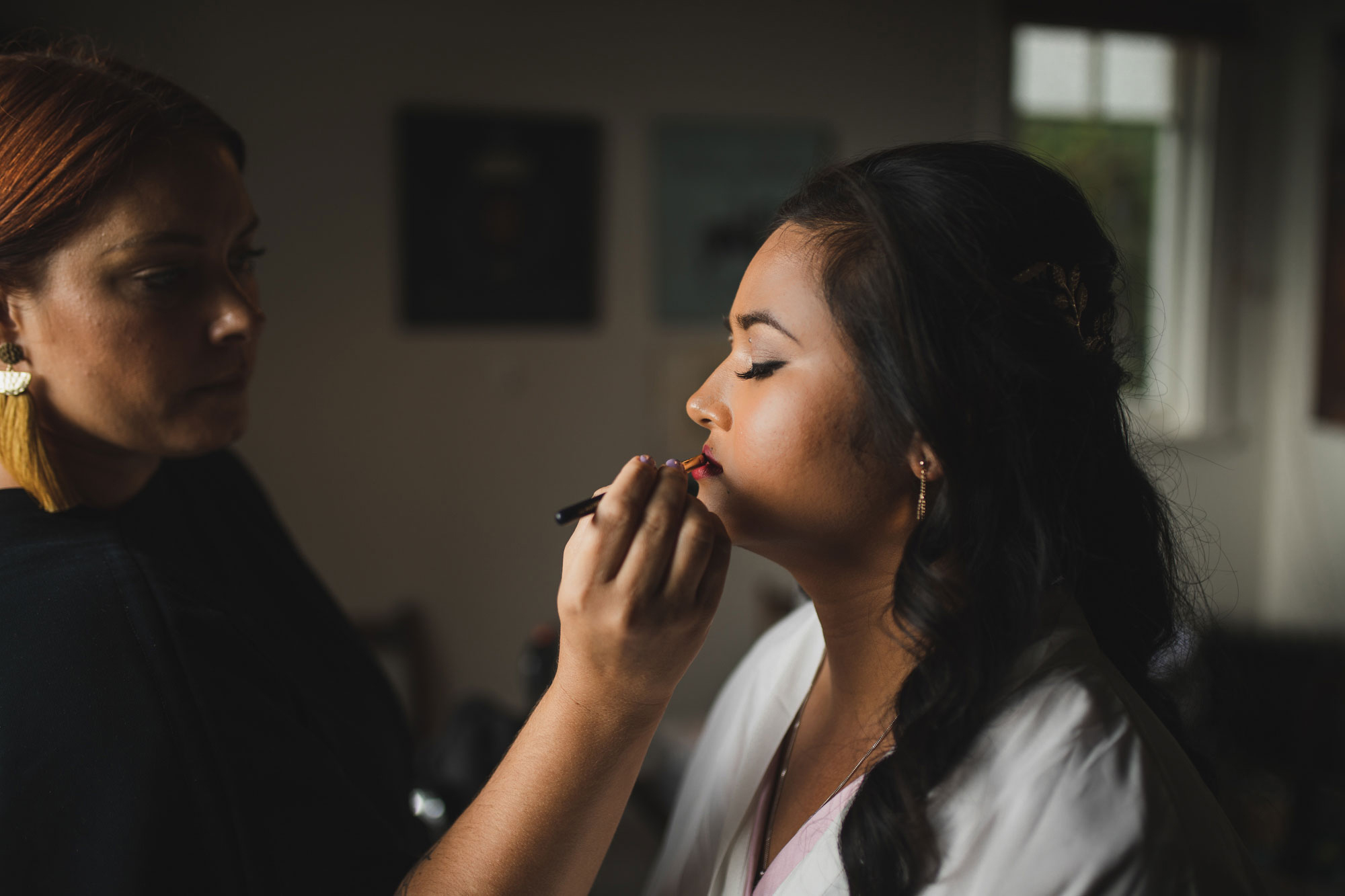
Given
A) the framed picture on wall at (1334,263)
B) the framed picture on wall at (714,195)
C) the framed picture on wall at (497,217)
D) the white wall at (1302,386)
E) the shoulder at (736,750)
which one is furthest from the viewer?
the white wall at (1302,386)

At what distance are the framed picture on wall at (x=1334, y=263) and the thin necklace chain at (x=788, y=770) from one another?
3517 millimetres

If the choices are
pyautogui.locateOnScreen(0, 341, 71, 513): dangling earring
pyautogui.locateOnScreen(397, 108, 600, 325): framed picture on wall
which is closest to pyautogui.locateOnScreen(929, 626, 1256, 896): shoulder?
pyautogui.locateOnScreen(0, 341, 71, 513): dangling earring

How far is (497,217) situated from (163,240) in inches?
80.7

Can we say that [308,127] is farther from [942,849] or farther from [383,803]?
[942,849]

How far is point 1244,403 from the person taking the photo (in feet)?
12.9

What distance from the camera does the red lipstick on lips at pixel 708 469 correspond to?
94cm

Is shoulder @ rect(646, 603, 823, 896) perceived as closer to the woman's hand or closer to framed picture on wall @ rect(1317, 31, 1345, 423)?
the woman's hand

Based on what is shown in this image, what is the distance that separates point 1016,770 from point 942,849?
0.09 meters

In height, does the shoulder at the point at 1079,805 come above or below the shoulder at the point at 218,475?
below

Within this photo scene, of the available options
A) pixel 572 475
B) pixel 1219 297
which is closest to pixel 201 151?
pixel 572 475

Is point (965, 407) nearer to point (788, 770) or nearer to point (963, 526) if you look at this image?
point (963, 526)

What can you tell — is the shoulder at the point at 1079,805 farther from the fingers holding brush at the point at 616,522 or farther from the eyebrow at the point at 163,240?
the eyebrow at the point at 163,240

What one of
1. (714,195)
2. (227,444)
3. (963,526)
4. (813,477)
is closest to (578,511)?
(813,477)

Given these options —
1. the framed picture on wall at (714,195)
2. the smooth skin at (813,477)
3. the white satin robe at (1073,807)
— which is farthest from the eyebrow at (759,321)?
the framed picture on wall at (714,195)
